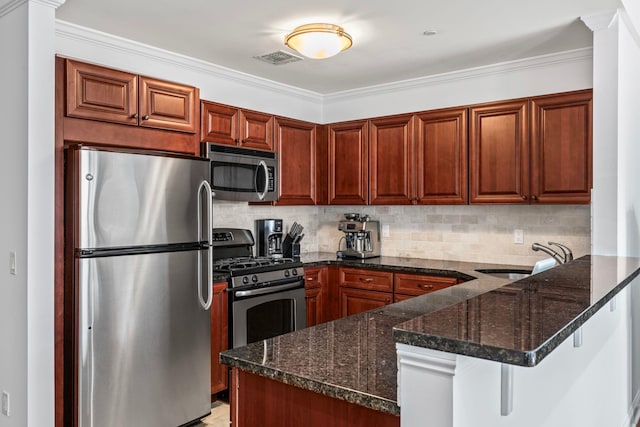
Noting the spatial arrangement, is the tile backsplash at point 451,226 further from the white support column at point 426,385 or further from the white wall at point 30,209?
the white support column at point 426,385

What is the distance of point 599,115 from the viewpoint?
282cm

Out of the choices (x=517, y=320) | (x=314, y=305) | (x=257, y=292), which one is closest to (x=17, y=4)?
(x=257, y=292)

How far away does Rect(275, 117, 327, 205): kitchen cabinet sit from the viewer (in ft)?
14.4

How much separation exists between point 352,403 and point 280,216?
136 inches

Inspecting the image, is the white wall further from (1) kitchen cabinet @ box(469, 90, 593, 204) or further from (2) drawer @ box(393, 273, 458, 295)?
(1) kitchen cabinet @ box(469, 90, 593, 204)

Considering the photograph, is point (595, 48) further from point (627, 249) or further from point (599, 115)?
point (627, 249)

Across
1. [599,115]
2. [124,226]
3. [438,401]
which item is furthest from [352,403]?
[599,115]

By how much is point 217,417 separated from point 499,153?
9.05 ft

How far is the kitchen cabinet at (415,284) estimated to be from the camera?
3732 mm

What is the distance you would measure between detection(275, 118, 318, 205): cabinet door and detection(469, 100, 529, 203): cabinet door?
1483 millimetres

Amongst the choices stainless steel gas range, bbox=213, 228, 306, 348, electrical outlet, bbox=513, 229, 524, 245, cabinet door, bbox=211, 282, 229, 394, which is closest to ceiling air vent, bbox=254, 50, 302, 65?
stainless steel gas range, bbox=213, 228, 306, 348

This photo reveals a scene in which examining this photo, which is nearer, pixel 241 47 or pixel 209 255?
pixel 209 255

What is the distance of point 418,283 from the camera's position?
3.85m

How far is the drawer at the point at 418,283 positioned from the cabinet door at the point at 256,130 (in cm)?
155
